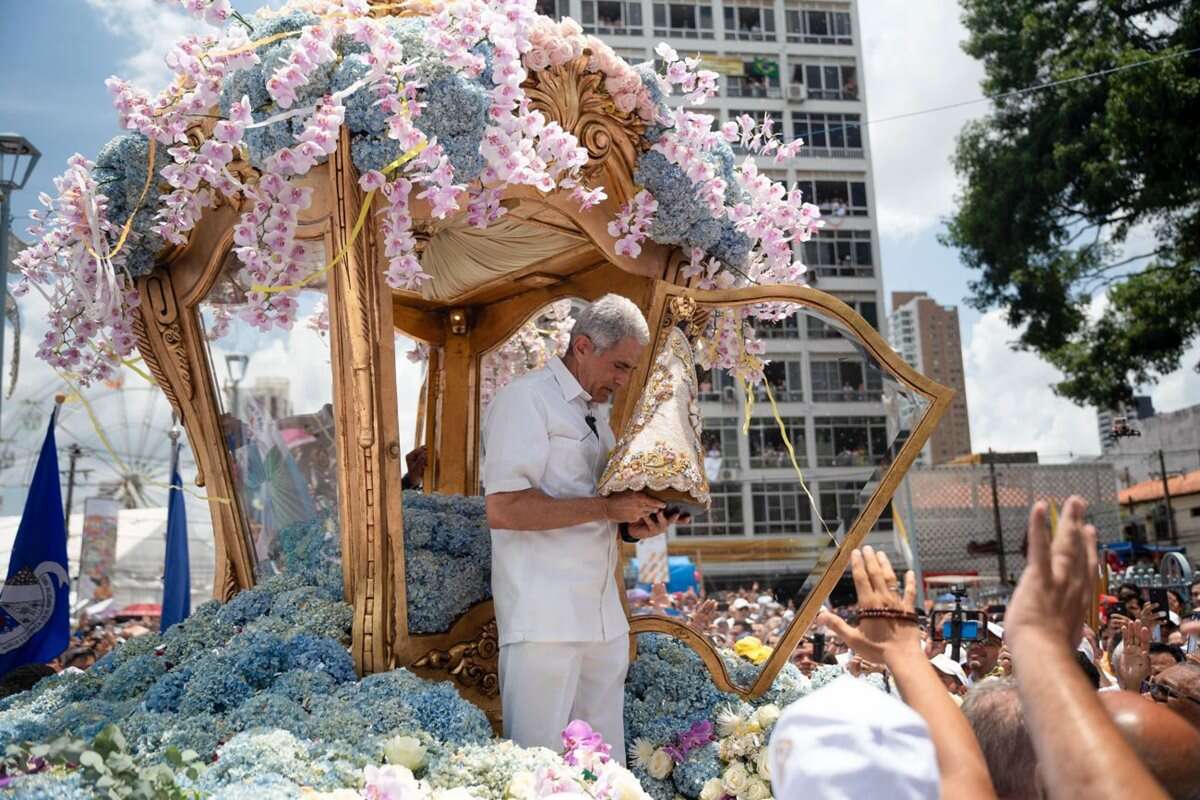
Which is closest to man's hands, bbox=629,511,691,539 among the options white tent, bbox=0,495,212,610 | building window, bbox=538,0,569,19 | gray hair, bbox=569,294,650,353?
gray hair, bbox=569,294,650,353

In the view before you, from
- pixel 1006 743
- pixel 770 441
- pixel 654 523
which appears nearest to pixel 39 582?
pixel 654 523

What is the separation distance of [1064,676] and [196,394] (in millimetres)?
4010

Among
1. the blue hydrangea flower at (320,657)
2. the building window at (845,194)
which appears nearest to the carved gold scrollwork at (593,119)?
the blue hydrangea flower at (320,657)

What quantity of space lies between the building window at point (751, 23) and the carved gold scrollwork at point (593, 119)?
38.1 metres

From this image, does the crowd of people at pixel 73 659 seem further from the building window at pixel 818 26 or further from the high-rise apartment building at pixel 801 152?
the building window at pixel 818 26

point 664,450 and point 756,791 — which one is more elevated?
point 664,450

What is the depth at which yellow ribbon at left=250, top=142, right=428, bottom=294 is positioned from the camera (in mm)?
3616

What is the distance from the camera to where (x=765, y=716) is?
4.22 m

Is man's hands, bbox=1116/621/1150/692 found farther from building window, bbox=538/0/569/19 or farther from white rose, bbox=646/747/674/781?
building window, bbox=538/0/569/19

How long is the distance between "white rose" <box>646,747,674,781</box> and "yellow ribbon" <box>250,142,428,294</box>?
215 cm

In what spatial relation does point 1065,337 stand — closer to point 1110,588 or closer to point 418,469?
point 1110,588

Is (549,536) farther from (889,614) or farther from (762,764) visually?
(889,614)

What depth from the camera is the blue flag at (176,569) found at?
24.4 feet

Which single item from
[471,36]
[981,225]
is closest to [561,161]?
[471,36]
